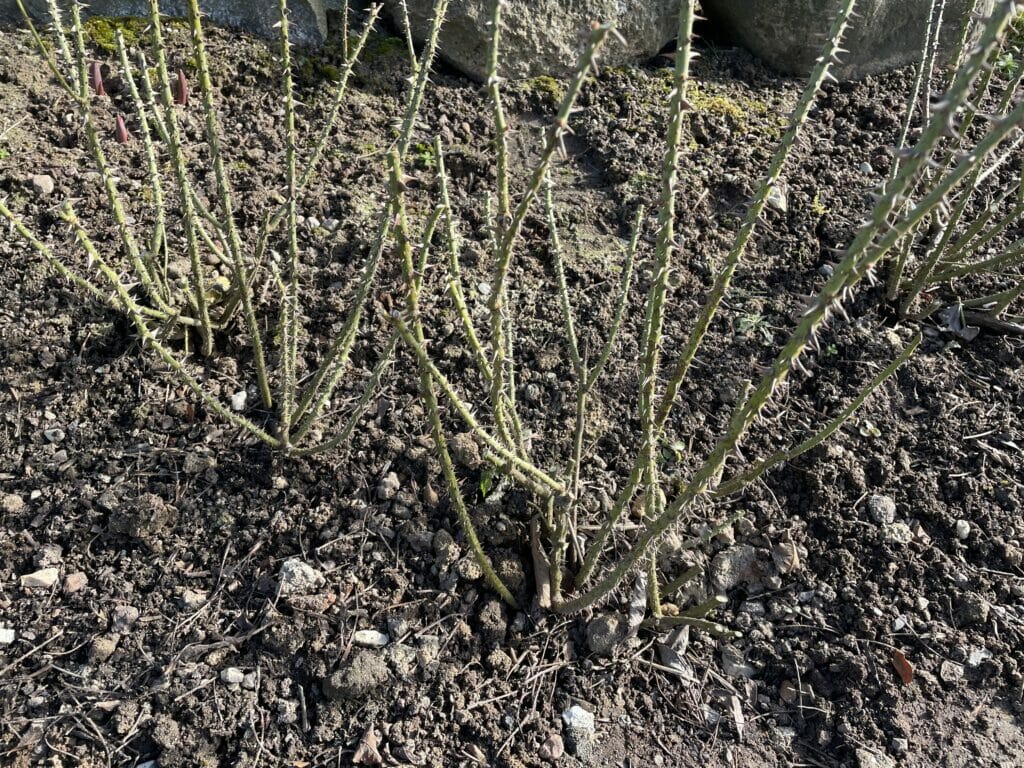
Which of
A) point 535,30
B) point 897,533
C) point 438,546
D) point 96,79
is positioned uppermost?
point 535,30

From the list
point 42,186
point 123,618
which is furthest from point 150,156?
point 123,618

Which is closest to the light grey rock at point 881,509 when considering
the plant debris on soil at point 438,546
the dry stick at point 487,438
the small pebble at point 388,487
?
the plant debris on soil at point 438,546

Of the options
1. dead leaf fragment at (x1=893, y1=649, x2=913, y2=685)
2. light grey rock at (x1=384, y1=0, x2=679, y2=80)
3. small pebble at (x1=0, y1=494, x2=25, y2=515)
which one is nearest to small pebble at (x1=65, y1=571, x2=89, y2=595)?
small pebble at (x1=0, y1=494, x2=25, y2=515)

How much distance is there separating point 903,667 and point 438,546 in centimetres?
124

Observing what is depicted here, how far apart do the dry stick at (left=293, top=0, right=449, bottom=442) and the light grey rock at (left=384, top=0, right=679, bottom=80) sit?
4.51ft

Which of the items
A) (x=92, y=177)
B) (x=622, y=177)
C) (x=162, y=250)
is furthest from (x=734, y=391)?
(x=92, y=177)

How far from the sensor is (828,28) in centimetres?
356

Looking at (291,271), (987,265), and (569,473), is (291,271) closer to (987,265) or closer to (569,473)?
(569,473)

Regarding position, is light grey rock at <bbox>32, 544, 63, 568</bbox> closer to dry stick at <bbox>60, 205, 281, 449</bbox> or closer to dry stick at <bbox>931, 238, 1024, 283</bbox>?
dry stick at <bbox>60, 205, 281, 449</bbox>

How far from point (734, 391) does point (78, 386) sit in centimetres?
198

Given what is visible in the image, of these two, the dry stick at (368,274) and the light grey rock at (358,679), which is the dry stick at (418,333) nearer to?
the dry stick at (368,274)

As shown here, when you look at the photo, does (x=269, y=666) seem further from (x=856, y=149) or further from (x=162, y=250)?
(x=856, y=149)

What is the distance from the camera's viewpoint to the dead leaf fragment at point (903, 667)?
6.77 feet

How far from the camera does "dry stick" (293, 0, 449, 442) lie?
5.82 ft
